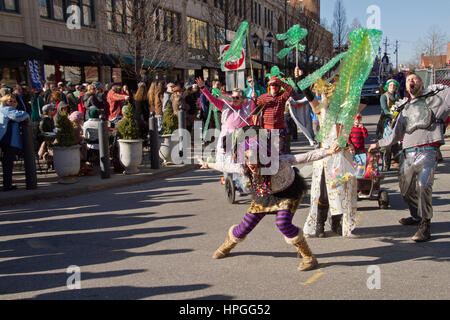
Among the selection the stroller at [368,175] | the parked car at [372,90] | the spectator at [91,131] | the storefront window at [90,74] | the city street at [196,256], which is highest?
the storefront window at [90,74]

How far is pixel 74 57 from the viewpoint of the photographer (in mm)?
20297

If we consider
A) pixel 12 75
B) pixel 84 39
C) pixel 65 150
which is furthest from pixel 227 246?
pixel 84 39

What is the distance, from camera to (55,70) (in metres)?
20.5

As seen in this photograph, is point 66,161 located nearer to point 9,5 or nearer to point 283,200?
point 283,200

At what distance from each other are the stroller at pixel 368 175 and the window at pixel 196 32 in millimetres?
27325

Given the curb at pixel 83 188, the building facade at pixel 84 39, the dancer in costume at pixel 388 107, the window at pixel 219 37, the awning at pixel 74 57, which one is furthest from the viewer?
the window at pixel 219 37

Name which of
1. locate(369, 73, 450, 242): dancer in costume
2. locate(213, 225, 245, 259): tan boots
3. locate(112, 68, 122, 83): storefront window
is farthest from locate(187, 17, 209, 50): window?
locate(213, 225, 245, 259): tan boots

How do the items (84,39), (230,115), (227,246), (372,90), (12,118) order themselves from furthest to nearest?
(372,90), (84,39), (12,118), (230,115), (227,246)

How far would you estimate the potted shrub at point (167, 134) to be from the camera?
1191 cm

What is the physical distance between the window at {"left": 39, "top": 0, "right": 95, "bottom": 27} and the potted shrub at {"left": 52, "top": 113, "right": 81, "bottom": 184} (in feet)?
42.2

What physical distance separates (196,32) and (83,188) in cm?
2795

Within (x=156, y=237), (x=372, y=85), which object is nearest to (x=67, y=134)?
(x=156, y=237)

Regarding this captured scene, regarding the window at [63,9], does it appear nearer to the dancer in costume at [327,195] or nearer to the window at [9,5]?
the window at [9,5]

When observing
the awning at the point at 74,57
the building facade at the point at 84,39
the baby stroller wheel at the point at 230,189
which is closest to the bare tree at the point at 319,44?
the building facade at the point at 84,39
